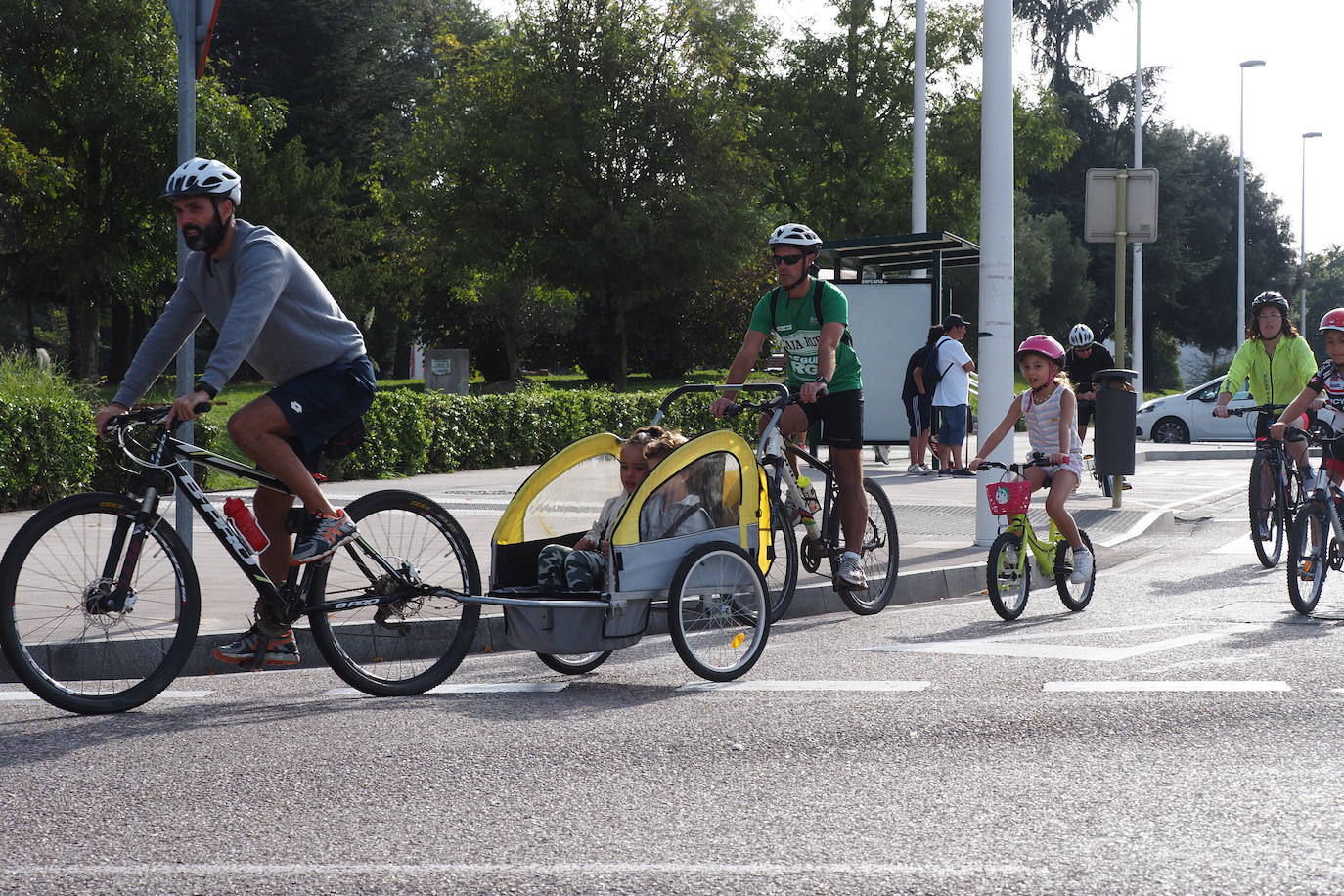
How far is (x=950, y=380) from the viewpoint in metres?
17.0

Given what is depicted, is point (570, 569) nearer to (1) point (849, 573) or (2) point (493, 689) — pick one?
(2) point (493, 689)

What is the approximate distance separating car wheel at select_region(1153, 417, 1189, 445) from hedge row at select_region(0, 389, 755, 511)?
355 inches

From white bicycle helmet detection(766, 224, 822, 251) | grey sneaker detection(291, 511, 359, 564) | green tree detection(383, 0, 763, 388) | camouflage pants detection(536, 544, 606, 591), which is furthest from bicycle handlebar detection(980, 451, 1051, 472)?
green tree detection(383, 0, 763, 388)

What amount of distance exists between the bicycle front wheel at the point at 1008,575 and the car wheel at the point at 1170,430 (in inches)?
894

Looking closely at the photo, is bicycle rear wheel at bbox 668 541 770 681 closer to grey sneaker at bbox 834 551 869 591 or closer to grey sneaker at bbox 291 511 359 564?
grey sneaker at bbox 291 511 359 564

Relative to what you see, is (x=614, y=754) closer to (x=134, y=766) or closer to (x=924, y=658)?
(x=134, y=766)

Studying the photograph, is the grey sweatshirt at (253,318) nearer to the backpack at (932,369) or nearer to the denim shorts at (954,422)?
the backpack at (932,369)

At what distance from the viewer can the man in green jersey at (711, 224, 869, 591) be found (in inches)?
290

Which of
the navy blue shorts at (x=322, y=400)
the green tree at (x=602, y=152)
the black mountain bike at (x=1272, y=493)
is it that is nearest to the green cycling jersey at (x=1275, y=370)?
the black mountain bike at (x=1272, y=493)

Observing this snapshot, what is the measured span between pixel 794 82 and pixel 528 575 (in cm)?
3639

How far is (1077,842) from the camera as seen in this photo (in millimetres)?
3816

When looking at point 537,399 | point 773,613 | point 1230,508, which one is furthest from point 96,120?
point 773,613

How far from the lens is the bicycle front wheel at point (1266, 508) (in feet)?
32.9

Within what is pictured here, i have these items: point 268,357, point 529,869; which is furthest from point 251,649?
point 529,869
